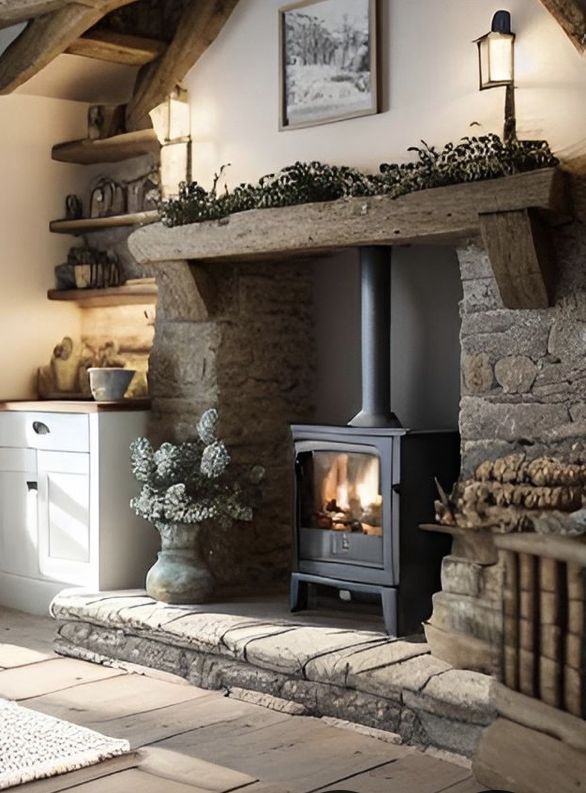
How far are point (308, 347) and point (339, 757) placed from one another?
2.42m

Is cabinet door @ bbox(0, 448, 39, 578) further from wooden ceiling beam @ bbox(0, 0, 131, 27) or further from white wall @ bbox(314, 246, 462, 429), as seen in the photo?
wooden ceiling beam @ bbox(0, 0, 131, 27)

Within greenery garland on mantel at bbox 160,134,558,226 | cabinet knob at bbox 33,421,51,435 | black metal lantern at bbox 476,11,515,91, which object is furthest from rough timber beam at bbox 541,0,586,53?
cabinet knob at bbox 33,421,51,435

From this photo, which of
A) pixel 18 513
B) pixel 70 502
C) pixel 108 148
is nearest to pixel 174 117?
pixel 108 148

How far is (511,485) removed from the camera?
4.14 m

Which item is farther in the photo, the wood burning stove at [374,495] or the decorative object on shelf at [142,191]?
the decorative object on shelf at [142,191]

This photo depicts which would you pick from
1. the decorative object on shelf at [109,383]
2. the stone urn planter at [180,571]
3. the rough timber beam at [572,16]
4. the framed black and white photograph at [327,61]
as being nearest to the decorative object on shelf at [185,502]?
the stone urn planter at [180,571]

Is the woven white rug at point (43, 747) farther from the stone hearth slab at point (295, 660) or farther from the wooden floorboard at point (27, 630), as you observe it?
the wooden floorboard at point (27, 630)

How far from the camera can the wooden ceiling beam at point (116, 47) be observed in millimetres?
5512

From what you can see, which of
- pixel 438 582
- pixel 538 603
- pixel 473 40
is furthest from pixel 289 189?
pixel 538 603

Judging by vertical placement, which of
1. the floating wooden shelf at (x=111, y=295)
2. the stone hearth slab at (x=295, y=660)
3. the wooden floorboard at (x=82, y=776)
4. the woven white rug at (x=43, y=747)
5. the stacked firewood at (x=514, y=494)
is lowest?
the wooden floorboard at (x=82, y=776)

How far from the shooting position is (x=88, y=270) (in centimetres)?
617

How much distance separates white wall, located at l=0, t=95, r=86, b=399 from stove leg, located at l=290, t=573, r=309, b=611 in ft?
6.87

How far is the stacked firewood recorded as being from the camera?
399 centimetres

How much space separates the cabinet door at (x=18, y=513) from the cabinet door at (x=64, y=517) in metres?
0.07
